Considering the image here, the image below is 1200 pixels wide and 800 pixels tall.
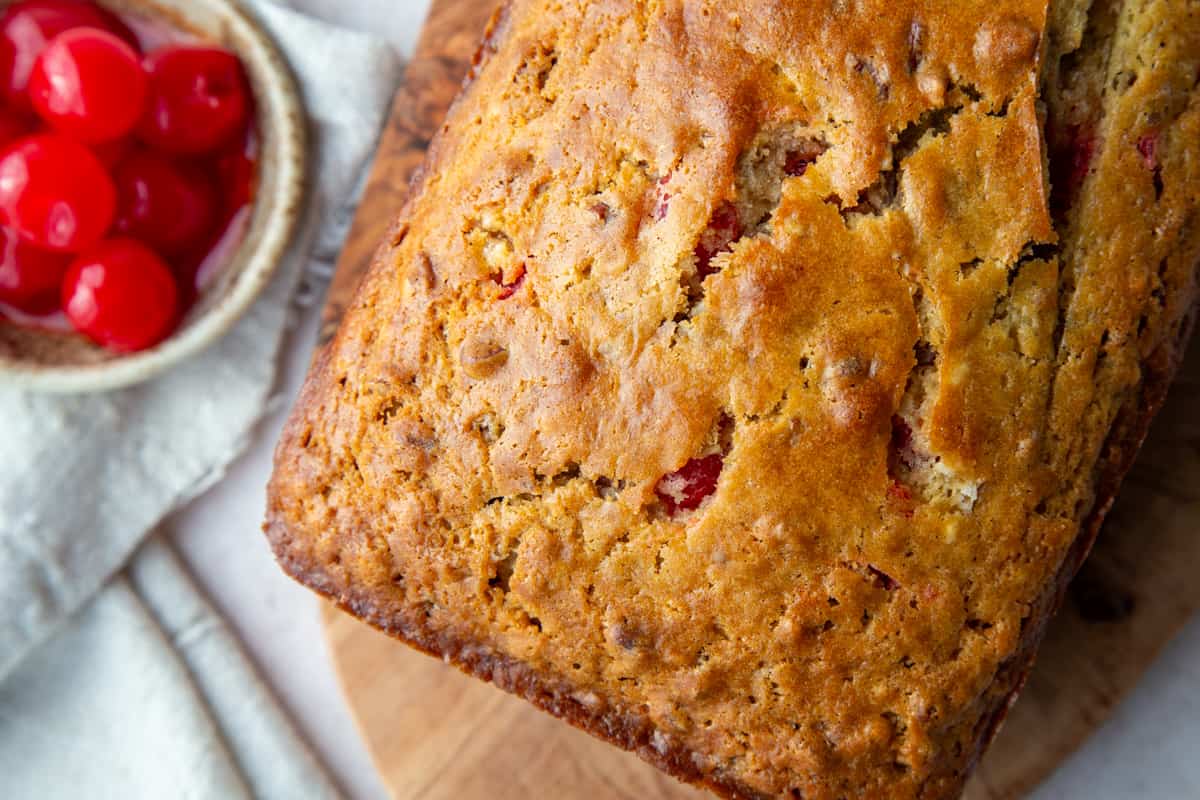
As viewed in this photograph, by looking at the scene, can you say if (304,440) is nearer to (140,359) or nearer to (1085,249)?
(140,359)

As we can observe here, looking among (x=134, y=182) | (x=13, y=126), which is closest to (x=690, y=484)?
(x=134, y=182)

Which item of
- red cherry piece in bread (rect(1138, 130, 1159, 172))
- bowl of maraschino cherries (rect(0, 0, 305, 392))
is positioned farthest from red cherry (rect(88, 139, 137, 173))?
red cherry piece in bread (rect(1138, 130, 1159, 172))

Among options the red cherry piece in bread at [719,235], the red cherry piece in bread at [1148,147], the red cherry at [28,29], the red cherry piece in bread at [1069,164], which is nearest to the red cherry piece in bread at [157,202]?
the red cherry at [28,29]

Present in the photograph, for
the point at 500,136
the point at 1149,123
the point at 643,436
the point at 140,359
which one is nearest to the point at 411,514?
the point at 643,436

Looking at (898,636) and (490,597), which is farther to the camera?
(490,597)

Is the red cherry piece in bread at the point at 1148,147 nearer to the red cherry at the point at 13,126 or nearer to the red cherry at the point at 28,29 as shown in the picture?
the red cherry at the point at 28,29

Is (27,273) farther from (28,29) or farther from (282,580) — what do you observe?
(282,580)

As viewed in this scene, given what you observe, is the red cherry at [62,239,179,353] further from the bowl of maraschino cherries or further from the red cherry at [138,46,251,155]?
the red cherry at [138,46,251,155]
